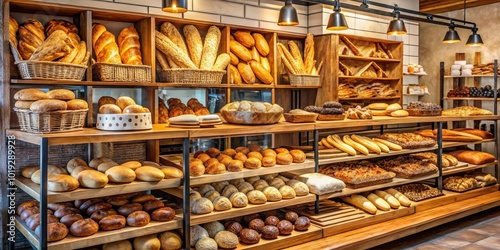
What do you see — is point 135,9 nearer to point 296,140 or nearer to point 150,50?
point 150,50

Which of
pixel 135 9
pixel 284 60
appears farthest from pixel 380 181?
pixel 135 9

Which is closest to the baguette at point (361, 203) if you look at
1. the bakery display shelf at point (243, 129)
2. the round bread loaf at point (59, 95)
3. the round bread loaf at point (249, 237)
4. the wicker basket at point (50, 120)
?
the bakery display shelf at point (243, 129)

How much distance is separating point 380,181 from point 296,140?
3.87ft

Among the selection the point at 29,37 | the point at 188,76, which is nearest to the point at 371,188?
the point at 188,76

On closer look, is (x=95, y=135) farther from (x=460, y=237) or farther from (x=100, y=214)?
(x=460, y=237)

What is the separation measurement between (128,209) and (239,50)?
81.2 inches

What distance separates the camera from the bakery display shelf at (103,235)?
2557 mm

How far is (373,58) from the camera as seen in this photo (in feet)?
18.5

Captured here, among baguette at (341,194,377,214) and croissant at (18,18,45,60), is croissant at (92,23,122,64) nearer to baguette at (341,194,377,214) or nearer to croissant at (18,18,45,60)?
croissant at (18,18,45,60)

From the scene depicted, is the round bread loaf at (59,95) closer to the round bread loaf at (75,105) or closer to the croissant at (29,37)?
the round bread loaf at (75,105)

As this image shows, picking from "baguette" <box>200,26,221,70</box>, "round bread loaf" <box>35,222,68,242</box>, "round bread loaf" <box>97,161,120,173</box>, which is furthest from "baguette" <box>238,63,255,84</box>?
"round bread loaf" <box>35,222,68,242</box>

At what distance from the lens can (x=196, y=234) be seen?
3123 mm

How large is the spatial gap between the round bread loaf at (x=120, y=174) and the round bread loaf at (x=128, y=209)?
0.74 feet

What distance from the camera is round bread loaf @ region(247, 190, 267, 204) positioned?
3332mm
